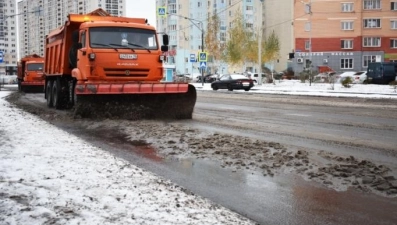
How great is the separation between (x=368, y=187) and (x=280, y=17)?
101534 millimetres

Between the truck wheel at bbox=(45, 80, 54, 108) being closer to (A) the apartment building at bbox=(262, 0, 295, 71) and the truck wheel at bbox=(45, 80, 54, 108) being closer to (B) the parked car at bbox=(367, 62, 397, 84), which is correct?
(B) the parked car at bbox=(367, 62, 397, 84)

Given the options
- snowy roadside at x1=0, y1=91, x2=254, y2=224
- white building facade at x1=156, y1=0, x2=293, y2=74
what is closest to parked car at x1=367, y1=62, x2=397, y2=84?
snowy roadside at x1=0, y1=91, x2=254, y2=224

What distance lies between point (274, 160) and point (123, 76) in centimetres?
752

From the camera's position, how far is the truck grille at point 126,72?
45.0 feet

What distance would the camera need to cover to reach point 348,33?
239 ft

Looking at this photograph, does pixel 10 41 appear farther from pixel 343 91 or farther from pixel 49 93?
pixel 49 93

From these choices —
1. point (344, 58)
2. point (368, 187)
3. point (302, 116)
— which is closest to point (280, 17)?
point (344, 58)

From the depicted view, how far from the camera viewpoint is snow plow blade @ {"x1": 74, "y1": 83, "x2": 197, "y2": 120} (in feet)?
42.6

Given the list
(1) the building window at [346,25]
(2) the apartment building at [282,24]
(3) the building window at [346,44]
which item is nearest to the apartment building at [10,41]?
(1) the building window at [346,25]

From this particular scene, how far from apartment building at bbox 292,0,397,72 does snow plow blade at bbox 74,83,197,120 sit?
60068mm

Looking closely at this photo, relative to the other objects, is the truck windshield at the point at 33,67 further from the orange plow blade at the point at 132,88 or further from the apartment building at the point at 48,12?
the apartment building at the point at 48,12

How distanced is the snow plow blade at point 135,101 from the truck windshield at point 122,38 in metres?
1.55

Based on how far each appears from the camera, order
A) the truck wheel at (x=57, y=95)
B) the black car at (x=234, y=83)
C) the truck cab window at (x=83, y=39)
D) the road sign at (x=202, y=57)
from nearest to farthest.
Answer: the truck cab window at (x=83, y=39), the truck wheel at (x=57, y=95), the black car at (x=234, y=83), the road sign at (x=202, y=57)

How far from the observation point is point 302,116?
1473cm
